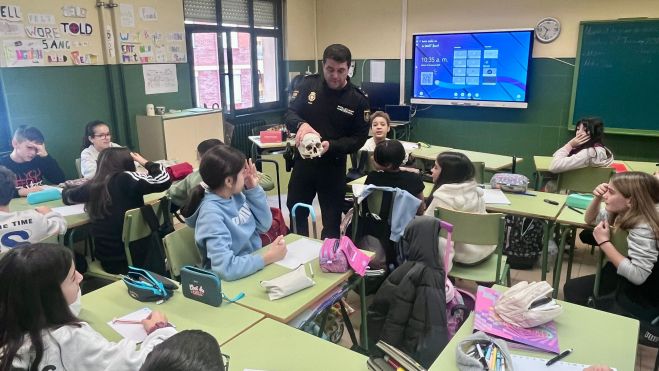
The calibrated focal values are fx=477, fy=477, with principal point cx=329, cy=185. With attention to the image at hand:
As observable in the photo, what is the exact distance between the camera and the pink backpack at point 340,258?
204cm

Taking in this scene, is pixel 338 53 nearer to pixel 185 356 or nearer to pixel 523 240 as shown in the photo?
pixel 523 240

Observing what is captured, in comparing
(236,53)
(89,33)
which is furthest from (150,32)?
(236,53)

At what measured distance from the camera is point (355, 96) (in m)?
3.18

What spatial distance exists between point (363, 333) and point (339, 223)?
1028mm

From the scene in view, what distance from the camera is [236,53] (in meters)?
6.50

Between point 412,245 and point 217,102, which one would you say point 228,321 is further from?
point 217,102

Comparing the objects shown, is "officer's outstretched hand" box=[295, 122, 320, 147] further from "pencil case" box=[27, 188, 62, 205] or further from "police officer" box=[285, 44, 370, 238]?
"pencil case" box=[27, 188, 62, 205]

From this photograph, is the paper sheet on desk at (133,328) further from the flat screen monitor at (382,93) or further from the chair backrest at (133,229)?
the flat screen monitor at (382,93)

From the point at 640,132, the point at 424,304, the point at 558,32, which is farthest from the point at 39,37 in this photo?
the point at 640,132

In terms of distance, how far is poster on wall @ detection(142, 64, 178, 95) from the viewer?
204 inches

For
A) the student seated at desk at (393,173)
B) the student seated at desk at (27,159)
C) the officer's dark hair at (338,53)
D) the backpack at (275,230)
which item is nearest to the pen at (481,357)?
the student seated at desk at (393,173)

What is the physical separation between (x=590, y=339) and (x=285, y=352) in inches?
38.5

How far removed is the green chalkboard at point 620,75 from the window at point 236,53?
4071 millimetres

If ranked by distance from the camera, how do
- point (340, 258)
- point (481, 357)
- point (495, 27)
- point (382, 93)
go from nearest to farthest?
point (481, 357) < point (340, 258) < point (495, 27) < point (382, 93)
